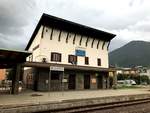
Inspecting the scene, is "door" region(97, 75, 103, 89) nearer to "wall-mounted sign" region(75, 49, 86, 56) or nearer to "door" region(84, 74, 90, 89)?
"door" region(84, 74, 90, 89)

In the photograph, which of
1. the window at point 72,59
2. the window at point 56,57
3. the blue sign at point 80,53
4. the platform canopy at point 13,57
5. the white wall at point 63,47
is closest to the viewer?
the platform canopy at point 13,57

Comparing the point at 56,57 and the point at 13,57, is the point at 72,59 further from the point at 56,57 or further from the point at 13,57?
the point at 13,57

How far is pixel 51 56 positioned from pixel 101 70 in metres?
8.69

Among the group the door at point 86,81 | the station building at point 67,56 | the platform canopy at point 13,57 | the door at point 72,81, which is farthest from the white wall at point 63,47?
the platform canopy at point 13,57

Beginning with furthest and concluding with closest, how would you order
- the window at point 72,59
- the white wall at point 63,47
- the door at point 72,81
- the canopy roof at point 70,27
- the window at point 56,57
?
1. the window at point 72,59
2. the door at point 72,81
3. the window at point 56,57
4. the white wall at point 63,47
5. the canopy roof at point 70,27

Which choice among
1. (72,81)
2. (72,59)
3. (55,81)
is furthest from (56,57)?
(72,81)

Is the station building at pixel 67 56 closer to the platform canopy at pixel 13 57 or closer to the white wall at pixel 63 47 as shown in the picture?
the white wall at pixel 63 47

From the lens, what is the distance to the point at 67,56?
30219 mm

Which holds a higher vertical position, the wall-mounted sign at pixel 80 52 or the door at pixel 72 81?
the wall-mounted sign at pixel 80 52

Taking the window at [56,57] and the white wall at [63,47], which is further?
the window at [56,57]

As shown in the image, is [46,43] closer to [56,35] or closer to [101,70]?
[56,35]

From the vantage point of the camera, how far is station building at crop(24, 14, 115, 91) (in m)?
27.1

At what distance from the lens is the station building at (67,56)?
88.9 ft

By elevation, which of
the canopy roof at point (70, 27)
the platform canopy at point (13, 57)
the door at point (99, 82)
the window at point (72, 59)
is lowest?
the door at point (99, 82)
